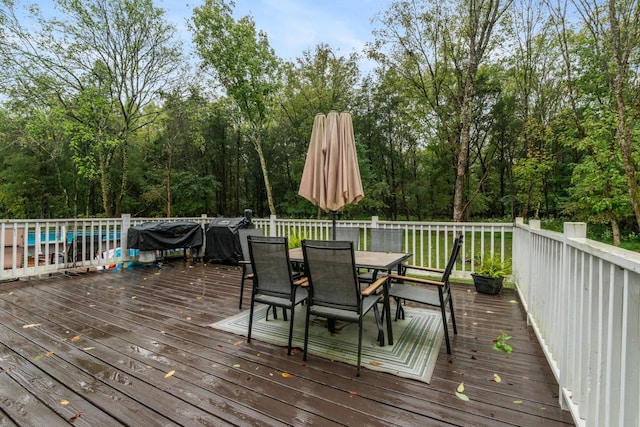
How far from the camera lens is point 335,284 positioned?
234 centimetres

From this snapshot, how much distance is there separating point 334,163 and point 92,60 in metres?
10.4

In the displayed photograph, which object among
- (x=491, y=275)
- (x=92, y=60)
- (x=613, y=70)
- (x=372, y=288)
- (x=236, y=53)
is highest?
(x=236, y=53)

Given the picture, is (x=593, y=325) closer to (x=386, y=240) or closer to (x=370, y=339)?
(x=370, y=339)

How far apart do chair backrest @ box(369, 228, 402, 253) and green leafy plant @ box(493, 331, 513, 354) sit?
150cm

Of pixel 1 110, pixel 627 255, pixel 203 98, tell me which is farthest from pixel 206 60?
pixel 627 255

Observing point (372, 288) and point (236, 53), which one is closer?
point (372, 288)

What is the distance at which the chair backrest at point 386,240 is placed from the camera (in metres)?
3.99

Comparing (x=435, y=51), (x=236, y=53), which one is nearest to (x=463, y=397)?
(x=435, y=51)

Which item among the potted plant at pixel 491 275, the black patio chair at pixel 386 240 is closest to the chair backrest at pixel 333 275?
the black patio chair at pixel 386 240

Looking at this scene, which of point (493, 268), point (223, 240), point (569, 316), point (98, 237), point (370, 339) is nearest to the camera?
point (569, 316)

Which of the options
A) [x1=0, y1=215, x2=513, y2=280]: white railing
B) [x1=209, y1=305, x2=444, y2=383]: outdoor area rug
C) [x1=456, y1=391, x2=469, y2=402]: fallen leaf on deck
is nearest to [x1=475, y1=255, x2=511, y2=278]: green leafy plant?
[x1=0, y1=215, x2=513, y2=280]: white railing

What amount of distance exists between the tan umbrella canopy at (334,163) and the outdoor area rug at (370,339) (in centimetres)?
131

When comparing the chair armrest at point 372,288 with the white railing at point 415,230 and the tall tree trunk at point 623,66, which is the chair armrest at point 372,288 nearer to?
the white railing at point 415,230

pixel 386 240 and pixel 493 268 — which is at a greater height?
pixel 386 240
